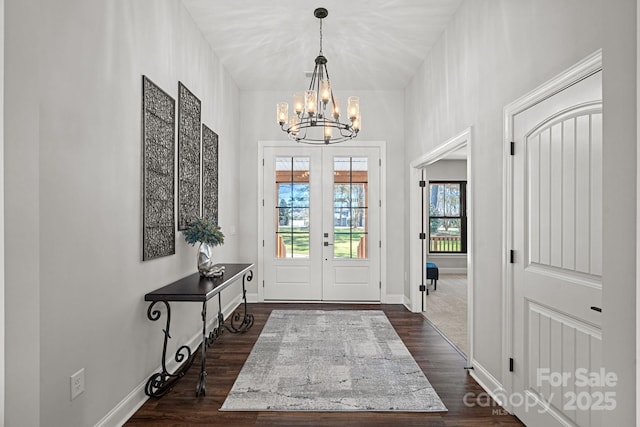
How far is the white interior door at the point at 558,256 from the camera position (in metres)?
1.72

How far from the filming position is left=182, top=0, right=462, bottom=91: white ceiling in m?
3.28

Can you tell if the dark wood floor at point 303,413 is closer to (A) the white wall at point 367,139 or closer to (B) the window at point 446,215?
(A) the white wall at point 367,139

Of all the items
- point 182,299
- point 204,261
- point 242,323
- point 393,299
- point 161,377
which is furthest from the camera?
point 393,299

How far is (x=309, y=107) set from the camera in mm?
3066

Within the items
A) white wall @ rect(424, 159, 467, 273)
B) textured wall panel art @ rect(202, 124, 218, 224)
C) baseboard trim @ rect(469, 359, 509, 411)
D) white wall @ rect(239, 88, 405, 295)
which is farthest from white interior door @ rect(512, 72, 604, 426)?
white wall @ rect(424, 159, 467, 273)

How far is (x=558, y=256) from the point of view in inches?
77.9

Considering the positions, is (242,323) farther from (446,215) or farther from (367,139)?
(446,215)

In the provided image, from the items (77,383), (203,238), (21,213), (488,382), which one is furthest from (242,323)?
(21,213)

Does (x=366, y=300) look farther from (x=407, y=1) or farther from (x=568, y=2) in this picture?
(x=568, y=2)

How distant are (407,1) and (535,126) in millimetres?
1732

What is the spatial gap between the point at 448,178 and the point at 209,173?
6337mm

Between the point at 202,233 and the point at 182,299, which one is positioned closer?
the point at 182,299

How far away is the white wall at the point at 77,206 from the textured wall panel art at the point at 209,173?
3.28ft

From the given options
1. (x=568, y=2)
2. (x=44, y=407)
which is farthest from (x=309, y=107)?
(x=44, y=407)
